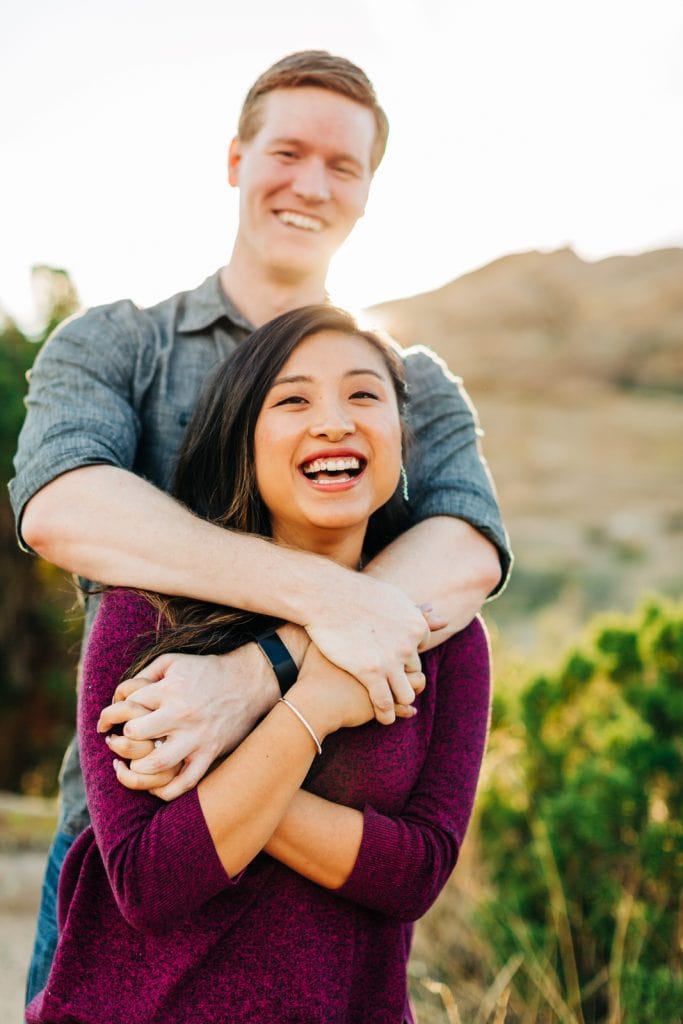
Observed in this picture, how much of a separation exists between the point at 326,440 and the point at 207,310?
2.42 ft

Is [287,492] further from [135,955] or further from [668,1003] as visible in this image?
[668,1003]

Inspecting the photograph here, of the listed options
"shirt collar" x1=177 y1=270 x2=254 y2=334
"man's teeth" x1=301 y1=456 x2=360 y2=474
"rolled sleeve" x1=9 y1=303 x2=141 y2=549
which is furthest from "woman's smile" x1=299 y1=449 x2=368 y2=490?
"shirt collar" x1=177 y1=270 x2=254 y2=334

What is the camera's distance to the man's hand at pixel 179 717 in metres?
1.62

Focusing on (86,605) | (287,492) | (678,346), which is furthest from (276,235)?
(678,346)

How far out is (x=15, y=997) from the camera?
4371mm

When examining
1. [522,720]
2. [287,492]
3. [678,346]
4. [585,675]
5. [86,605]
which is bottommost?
[678,346]

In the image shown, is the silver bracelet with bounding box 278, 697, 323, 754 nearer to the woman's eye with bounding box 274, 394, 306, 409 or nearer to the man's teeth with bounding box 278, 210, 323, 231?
the woman's eye with bounding box 274, 394, 306, 409

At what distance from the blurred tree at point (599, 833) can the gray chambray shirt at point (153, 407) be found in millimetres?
1646

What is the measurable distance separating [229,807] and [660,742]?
2405 millimetres

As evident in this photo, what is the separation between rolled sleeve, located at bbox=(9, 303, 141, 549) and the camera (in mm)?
2047

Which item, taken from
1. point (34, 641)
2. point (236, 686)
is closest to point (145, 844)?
point (236, 686)

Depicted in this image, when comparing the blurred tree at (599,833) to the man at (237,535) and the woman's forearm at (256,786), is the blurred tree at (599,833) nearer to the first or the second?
the man at (237,535)

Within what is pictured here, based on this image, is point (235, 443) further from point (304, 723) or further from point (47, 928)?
point (47, 928)

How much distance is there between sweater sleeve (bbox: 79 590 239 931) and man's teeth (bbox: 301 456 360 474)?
0.56 meters
